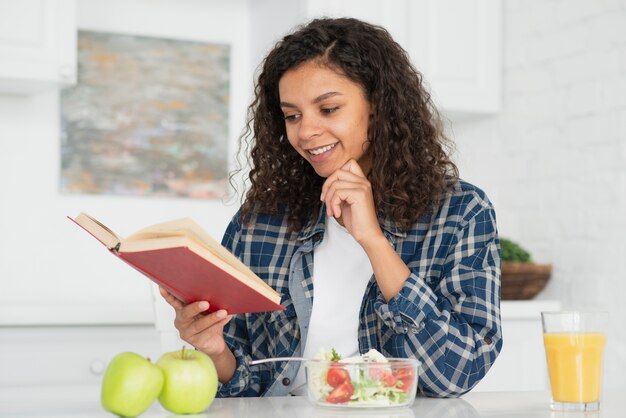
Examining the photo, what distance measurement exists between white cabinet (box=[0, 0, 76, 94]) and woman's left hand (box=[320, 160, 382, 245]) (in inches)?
59.1

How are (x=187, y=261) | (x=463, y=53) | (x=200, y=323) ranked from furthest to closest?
(x=463, y=53)
(x=200, y=323)
(x=187, y=261)

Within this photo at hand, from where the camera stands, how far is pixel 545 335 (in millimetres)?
1299

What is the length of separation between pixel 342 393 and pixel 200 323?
405mm

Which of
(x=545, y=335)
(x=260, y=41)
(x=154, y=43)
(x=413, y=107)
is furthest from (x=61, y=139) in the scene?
(x=545, y=335)

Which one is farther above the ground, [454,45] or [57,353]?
[454,45]

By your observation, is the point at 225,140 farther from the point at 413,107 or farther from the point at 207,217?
the point at 413,107

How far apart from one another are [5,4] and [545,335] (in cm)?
210

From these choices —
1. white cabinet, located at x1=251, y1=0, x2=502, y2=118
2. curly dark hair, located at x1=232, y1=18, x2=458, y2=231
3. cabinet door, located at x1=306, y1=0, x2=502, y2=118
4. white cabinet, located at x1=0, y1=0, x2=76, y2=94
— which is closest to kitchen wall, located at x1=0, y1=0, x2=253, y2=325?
white cabinet, located at x1=0, y1=0, x2=76, y2=94

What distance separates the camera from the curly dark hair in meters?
1.82

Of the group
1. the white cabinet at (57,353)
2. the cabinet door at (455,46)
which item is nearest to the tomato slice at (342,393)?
the white cabinet at (57,353)

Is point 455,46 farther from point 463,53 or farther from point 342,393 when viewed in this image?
point 342,393

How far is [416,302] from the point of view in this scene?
154 centimetres

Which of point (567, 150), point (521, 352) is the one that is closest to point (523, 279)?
point (521, 352)

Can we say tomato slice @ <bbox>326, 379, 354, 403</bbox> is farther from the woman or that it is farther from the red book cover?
the woman
